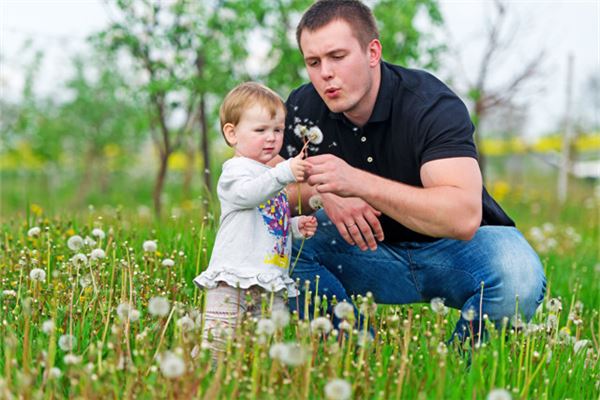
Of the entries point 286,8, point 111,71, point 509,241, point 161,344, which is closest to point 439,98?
point 509,241

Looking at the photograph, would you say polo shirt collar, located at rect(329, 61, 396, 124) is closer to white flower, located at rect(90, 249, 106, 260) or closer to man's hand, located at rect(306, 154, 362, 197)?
man's hand, located at rect(306, 154, 362, 197)

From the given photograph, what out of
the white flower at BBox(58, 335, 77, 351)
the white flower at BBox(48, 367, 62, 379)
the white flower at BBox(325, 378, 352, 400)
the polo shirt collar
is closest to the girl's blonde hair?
the polo shirt collar

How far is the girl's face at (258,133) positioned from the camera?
3662mm

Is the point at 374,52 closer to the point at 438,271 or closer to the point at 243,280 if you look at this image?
the point at 438,271

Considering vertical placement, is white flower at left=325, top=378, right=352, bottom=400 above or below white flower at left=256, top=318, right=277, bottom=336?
below

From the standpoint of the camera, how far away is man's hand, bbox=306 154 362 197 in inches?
137

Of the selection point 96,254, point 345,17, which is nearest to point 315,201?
point 345,17

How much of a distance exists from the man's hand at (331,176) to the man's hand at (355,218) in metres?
0.46

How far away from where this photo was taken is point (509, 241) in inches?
163

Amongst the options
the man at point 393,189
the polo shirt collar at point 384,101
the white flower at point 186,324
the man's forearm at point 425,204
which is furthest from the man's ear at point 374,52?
the white flower at point 186,324

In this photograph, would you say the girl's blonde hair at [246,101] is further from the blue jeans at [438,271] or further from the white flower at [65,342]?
the white flower at [65,342]

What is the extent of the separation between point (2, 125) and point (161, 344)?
50.3ft

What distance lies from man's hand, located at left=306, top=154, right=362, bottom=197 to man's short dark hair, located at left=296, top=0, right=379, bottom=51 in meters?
0.95

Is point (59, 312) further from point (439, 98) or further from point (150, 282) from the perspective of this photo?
point (439, 98)
